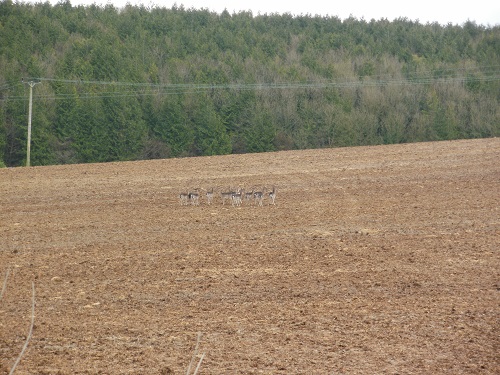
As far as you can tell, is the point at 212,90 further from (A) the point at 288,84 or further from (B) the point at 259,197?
(B) the point at 259,197

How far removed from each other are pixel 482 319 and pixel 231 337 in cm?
372

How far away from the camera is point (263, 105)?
84.8m

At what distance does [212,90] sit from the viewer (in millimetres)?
86375

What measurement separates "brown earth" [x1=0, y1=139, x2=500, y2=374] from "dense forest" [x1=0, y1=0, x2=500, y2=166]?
3709 cm

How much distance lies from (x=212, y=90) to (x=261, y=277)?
72043mm

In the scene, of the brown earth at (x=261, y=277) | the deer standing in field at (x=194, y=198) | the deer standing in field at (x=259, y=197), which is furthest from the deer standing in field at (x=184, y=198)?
the deer standing in field at (x=259, y=197)

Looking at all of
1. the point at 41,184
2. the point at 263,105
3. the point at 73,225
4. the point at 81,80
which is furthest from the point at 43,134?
the point at 73,225

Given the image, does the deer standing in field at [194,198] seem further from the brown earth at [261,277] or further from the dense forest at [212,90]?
the dense forest at [212,90]

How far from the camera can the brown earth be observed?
10.7 metres

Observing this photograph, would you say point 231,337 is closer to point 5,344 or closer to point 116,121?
point 5,344

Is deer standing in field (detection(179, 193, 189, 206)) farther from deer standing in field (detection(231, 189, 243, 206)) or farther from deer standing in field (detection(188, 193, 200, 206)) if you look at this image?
deer standing in field (detection(231, 189, 243, 206))

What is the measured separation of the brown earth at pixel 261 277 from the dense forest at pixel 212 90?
3709 centimetres

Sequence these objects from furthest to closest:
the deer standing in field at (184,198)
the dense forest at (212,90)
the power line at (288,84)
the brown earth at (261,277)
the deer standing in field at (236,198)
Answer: the power line at (288,84) → the dense forest at (212,90) → the deer standing in field at (184,198) → the deer standing in field at (236,198) → the brown earth at (261,277)

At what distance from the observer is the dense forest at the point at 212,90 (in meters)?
75.3
